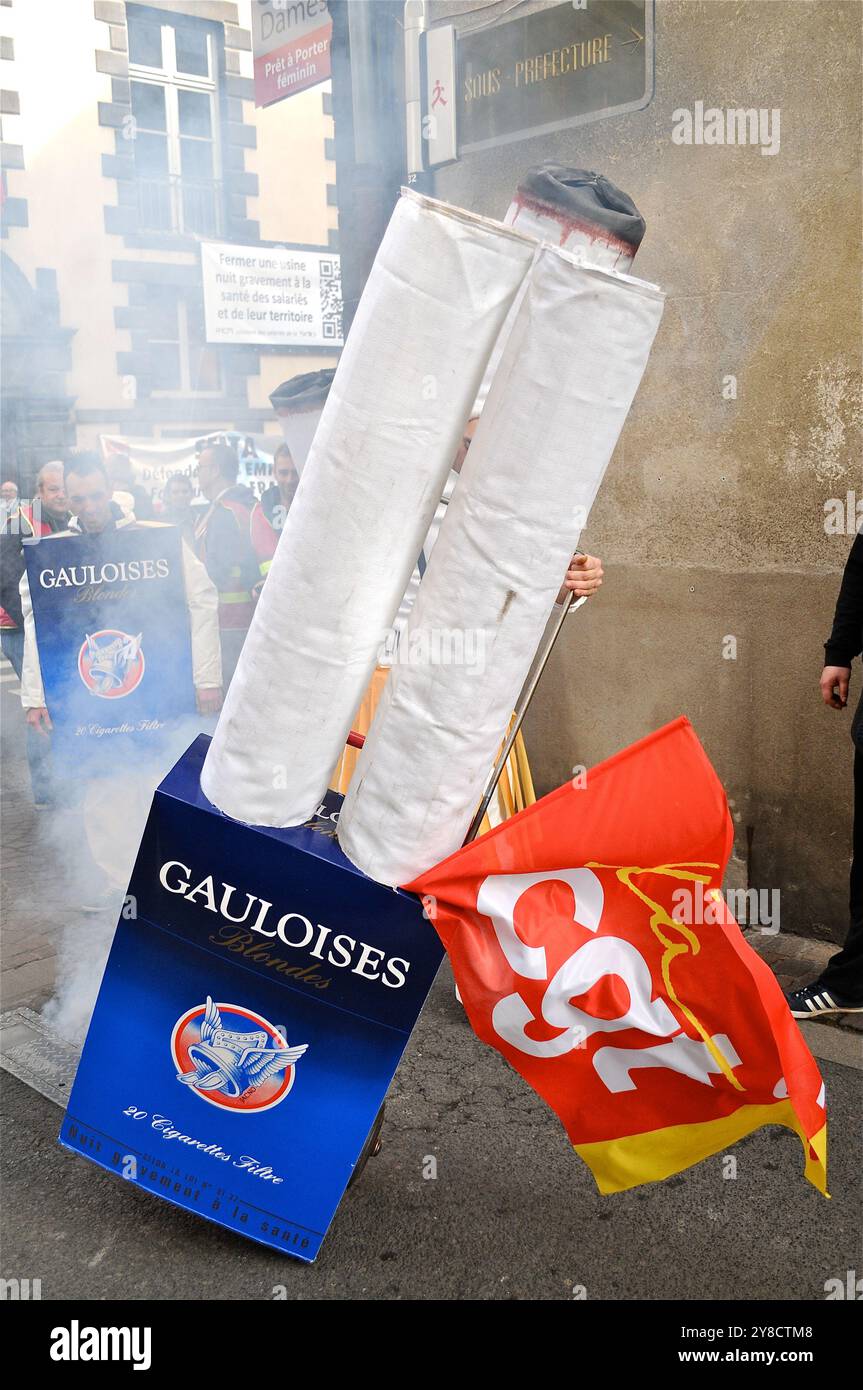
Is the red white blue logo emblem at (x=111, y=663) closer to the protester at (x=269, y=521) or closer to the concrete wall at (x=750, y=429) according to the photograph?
the protester at (x=269, y=521)

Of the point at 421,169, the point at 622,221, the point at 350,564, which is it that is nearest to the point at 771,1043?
the point at 350,564

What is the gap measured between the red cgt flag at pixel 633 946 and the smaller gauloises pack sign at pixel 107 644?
2745 millimetres

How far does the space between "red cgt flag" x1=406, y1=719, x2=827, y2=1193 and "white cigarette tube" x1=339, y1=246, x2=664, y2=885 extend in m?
0.14

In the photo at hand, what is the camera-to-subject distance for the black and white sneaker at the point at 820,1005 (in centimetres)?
365

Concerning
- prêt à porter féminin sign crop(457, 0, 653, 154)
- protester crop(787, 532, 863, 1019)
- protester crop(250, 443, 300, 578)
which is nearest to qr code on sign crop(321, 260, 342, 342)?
Result: protester crop(250, 443, 300, 578)

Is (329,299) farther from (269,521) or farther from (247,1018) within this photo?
(247,1018)

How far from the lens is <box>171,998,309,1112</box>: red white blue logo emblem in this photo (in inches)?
93.5

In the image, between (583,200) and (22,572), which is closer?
(583,200)

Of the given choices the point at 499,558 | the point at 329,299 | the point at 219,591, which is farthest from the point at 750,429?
the point at 329,299

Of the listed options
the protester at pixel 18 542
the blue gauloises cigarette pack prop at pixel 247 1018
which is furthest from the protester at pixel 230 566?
the blue gauloises cigarette pack prop at pixel 247 1018

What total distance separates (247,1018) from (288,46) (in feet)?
13.9

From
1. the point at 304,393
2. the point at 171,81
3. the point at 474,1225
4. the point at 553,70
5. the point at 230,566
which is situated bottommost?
the point at 474,1225

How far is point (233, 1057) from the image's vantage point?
2.40m

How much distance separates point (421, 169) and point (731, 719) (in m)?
2.62
